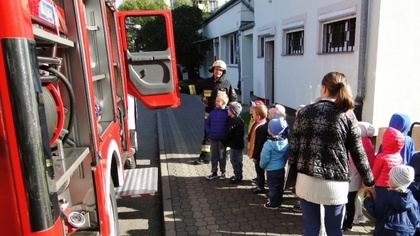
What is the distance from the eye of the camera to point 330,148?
2.64 meters

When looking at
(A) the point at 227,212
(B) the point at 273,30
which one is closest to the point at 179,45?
(B) the point at 273,30

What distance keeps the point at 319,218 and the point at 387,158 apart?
854mm

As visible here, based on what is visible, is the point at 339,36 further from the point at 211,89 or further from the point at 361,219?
the point at 361,219

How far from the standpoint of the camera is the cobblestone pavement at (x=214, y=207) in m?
3.83

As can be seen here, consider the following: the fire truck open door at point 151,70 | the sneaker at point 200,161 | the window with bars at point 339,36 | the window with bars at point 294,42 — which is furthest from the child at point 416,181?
the window with bars at point 294,42

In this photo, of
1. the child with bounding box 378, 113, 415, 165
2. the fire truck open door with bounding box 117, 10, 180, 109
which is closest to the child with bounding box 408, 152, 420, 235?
the child with bounding box 378, 113, 415, 165

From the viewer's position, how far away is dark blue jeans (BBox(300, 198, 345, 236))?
2790 mm

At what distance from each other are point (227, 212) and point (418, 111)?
13.9 ft

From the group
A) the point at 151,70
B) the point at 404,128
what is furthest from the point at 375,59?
the point at 151,70

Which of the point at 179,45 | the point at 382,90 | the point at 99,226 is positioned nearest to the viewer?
the point at 99,226

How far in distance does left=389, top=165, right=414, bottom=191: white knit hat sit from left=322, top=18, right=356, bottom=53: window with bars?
466 centimetres

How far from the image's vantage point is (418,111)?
6.19m

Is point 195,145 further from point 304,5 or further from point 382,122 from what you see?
point 304,5

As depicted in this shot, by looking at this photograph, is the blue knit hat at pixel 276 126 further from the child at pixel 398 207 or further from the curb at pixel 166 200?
the curb at pixel 166 200
